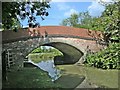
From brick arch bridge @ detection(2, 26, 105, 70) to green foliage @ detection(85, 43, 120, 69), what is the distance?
1840 mm

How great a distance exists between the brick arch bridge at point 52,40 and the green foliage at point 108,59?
1.84m

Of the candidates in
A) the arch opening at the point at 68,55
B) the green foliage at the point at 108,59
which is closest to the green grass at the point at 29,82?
the green foliage at the point at 108,59

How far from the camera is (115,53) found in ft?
56.5

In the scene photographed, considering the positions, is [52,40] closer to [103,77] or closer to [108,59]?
[108,59]

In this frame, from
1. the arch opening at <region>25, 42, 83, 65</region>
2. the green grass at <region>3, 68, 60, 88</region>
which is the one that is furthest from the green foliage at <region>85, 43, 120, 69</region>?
the green grass at <region>3, 68, 60, 88</region>

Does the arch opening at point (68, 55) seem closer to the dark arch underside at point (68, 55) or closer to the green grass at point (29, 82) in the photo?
the dark arch underside at point (68, 55)

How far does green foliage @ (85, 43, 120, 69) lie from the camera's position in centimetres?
1652

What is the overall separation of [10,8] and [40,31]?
1123 centimetres

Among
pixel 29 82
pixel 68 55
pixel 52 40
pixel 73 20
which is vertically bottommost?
pixel 68 55

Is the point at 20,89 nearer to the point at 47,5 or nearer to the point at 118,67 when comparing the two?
the point at 47,5

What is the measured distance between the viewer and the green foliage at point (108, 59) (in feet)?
54.2

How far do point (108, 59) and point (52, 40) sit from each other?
435 cm

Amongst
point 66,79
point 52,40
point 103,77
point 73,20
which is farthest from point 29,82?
point 73,20

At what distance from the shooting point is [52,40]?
19781 mm
